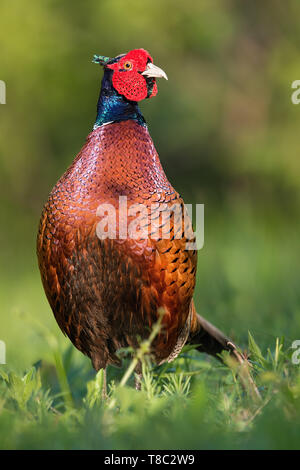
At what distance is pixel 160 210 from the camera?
2457mm

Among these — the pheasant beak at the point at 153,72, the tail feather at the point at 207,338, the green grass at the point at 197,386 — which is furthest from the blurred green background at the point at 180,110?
the pheasant beak at the point at 153,72

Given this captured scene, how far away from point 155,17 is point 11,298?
3.72 metres

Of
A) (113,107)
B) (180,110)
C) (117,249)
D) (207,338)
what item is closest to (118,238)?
(117,249)

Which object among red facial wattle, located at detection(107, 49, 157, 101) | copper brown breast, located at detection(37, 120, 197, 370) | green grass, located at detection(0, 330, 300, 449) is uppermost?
red facial wattle, located at detection(107, 49, 157, 101)

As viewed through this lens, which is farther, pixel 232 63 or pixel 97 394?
pixel 232 63

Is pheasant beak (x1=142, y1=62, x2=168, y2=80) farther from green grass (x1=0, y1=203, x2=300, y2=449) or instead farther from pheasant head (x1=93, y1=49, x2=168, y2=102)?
green grass (x1=0, y1=203, x2=300, y2=449)

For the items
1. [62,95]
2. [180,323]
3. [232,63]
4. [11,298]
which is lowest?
[11,298]

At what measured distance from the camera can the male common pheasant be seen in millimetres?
2390

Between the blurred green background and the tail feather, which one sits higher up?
the blurred green background

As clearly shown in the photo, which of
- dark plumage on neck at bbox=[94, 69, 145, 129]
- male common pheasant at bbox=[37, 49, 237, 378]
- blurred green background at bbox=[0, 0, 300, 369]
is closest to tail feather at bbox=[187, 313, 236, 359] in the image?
male common pheasant at bbox=[37, 49, 237, 378]
